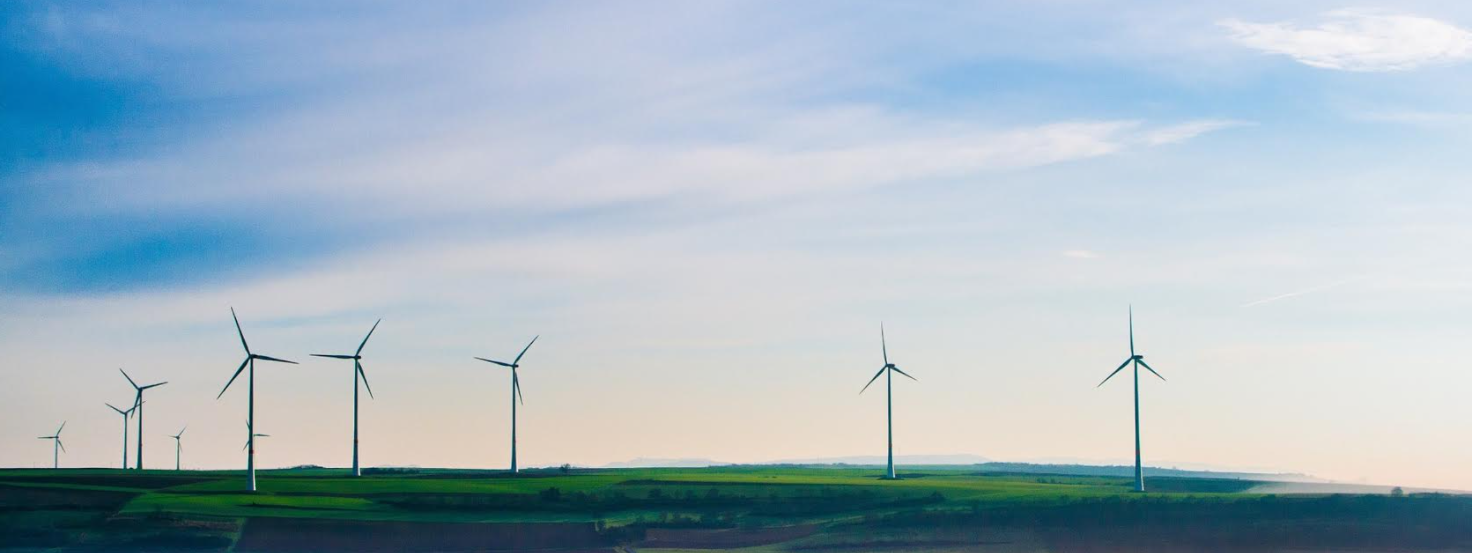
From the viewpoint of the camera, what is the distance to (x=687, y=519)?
108 m

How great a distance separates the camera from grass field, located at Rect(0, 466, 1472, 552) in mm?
95438

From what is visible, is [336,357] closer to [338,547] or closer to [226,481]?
[226,481]

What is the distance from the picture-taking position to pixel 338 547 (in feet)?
307

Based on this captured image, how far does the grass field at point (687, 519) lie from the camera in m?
95.4

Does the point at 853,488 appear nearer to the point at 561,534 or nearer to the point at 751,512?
the point at 751,512

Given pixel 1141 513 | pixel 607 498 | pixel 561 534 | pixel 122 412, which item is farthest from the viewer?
pixel 122 412

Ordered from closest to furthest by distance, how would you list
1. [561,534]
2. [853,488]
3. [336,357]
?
[561,534] → [853,488] → [336,357]

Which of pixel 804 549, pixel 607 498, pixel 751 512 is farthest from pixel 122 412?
pixel 804 549

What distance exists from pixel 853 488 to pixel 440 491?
36.1 metres

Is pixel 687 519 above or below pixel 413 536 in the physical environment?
above

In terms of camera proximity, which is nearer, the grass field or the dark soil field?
the dark soil field

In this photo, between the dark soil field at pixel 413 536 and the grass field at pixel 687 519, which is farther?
the grass field at pixel 687 519

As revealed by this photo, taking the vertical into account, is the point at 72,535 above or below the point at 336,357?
below

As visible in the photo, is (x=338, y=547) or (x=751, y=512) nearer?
(x=338, y=547)
